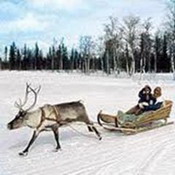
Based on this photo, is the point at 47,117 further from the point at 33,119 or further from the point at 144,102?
the point at 144,102

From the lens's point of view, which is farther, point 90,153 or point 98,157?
point 90,153

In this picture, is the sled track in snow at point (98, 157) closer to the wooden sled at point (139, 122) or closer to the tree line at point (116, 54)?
the wooden sled at point (139, 122)

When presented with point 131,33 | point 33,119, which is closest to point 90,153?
point 33,119

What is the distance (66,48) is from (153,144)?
78809mm

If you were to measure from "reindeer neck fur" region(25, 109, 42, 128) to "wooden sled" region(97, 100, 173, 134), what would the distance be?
2483mm

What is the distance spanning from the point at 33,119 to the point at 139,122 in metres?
3.14

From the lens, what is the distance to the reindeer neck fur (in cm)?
1052

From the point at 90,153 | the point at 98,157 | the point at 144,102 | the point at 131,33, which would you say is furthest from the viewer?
the point at 131,33

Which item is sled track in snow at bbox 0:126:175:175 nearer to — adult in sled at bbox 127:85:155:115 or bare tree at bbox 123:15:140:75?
adult in sled at bbox 127:85:155:115

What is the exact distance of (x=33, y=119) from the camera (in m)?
10.6

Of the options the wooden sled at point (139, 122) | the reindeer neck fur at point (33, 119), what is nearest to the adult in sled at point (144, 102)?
the wooden sled at point (139, 122)

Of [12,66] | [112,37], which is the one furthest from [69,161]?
[12,66]

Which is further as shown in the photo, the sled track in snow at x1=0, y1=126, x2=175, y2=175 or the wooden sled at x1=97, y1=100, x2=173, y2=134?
the wooden sled at x1=97, y1=100, x2=173, y2=134

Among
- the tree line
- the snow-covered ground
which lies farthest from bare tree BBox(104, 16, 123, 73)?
the snow-covered ground
